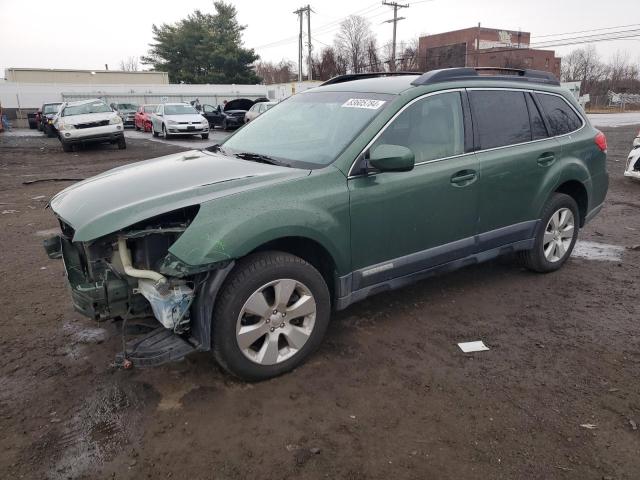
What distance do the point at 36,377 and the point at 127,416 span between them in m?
0.85

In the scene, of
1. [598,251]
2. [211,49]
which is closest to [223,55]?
[211,49]

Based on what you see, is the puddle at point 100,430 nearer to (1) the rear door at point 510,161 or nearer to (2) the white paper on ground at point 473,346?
(2) the white paper on ground at point 473,346

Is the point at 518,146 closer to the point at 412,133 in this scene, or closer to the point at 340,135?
the point at 412,133

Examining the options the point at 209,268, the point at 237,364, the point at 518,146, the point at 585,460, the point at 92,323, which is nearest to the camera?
the point at 585,460

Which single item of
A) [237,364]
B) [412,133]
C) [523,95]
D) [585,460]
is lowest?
[585,460]

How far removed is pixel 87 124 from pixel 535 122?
16.3 m

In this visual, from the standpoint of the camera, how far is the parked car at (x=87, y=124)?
1709 cm

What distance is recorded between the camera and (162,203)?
285 cm

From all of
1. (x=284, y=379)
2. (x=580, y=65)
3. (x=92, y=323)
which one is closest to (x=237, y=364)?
(x=284, y=379)

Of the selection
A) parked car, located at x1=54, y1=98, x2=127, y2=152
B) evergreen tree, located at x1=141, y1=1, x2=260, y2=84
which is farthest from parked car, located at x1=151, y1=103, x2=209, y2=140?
evergreen tree, located at x1=141, y1=1, x2=260, y2=84

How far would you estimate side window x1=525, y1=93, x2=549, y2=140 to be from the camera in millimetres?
4500

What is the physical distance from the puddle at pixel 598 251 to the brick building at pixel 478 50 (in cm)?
5934

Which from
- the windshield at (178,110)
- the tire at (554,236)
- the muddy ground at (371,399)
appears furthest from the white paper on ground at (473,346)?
the windshield at (178,110)

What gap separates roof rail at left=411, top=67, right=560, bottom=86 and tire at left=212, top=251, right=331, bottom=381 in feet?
5.75
